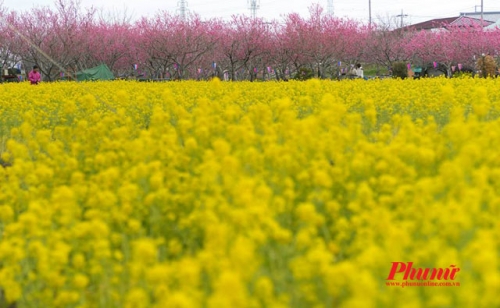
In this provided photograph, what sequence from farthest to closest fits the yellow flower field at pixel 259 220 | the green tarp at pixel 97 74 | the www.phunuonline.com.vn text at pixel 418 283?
the green tarp at pixel 97 74
the www.phunuonline.com.vn text at pixel 418 283
the yellow flower field at pixel 259 220

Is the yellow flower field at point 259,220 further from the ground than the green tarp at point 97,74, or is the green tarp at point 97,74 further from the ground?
the green tarp at point 97,74

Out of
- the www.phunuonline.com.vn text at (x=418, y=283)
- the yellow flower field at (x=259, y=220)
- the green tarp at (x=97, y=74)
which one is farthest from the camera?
the green tarp at (x=97, y=74)

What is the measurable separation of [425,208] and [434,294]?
68 cm

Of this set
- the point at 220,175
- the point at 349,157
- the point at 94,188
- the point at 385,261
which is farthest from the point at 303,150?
the point at 385,261

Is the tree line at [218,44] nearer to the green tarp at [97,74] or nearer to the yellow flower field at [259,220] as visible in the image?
the green tarp at [97,74]

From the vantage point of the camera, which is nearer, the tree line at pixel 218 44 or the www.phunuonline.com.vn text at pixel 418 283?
the www.phunuonline.com.vn text at pixel 418 283

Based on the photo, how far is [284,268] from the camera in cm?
321

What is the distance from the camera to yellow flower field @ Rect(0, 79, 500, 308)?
2.66 m

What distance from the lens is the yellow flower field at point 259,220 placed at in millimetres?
2664

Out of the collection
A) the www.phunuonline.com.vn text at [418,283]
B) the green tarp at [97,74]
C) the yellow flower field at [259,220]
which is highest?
the green tarp at [97,74]

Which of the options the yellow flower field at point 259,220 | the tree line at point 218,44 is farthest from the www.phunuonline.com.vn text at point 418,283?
the tree line at point 218,44

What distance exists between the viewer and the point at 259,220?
312 cm

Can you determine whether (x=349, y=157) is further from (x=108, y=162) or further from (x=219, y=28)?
(x=219, y=28)

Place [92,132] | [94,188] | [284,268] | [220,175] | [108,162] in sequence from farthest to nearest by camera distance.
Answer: [92,132] < [108,162] < [94,188] < [220,175] < [284,268]
